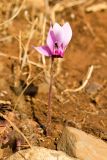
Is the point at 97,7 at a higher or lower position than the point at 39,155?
higher

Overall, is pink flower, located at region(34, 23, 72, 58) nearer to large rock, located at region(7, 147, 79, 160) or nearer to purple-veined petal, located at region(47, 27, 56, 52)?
purple-veined petal, located at region(47, 27, 56, 52)

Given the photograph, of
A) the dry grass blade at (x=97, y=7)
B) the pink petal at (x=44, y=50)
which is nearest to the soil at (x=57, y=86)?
the dry grass blade at (x=97, y=7)

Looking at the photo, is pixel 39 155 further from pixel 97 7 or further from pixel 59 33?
pixel 97 7

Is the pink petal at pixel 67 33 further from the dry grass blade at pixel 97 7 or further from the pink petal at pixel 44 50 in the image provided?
the dry grass blade at pixel 97 7


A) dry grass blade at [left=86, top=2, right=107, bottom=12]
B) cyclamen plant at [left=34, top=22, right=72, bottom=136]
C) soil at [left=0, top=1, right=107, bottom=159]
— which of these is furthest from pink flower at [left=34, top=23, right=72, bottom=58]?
dry grass blade at [left=86, top=2, right=107, bottom=12]

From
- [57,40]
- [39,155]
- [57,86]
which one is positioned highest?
[57,40]

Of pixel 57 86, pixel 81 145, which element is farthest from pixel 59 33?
pixel 57 86

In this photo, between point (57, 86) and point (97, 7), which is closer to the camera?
point (57, 86)
